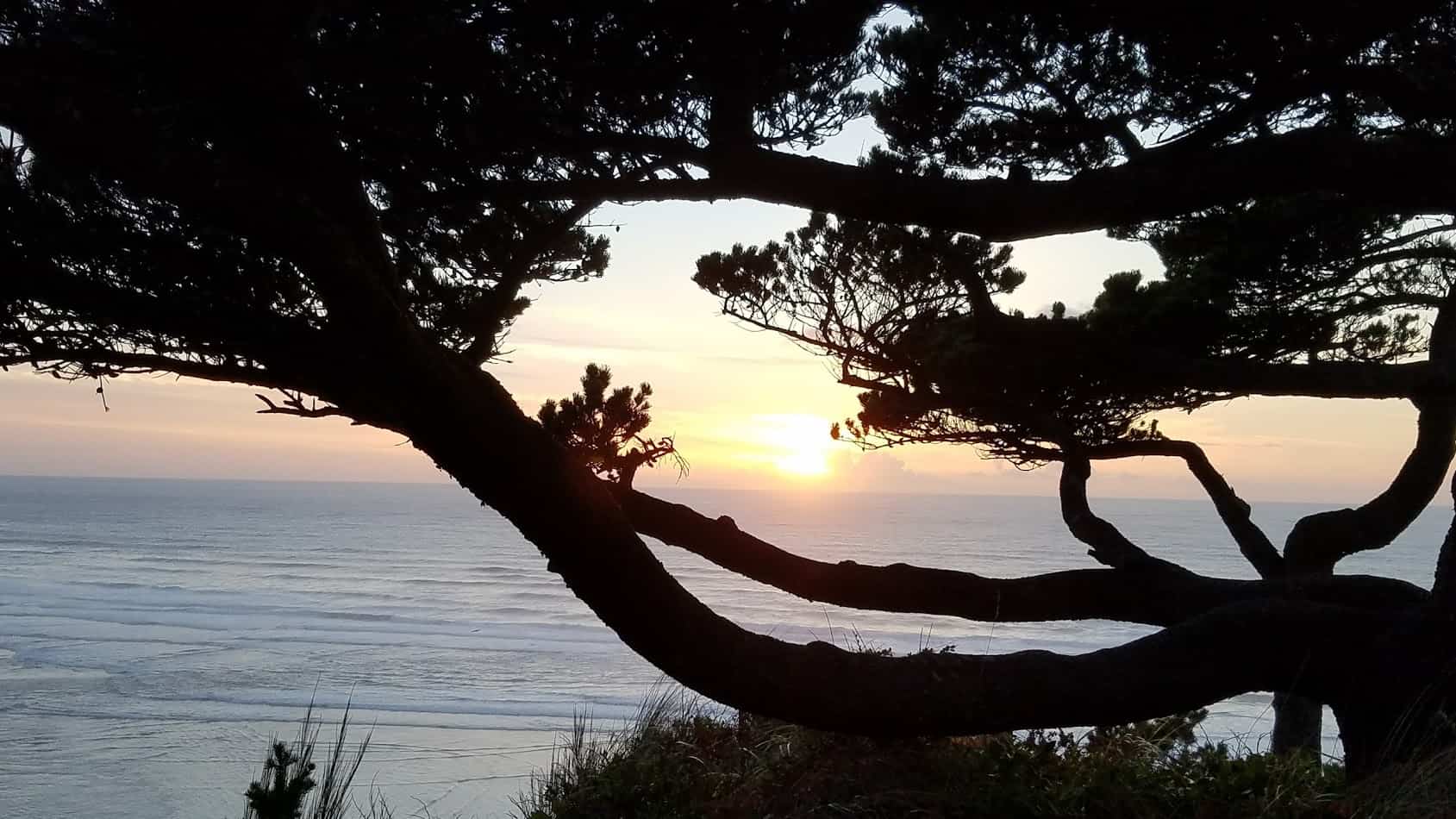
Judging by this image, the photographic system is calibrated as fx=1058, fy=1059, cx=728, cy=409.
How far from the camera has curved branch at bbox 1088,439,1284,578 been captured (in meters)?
6.27

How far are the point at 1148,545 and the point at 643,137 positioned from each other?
49.4 m

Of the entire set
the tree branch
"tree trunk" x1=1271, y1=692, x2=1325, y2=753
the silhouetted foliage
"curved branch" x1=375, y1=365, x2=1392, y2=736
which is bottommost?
"tree trunk" x1=1271, y1=692, x2=1325, y2=753

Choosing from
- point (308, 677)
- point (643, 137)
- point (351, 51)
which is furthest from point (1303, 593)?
point (308, 677)

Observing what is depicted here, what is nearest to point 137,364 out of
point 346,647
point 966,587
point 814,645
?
point 814,645

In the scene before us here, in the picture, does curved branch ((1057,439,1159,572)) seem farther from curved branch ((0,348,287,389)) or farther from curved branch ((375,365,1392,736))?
curved branch ((0,348,287,389))

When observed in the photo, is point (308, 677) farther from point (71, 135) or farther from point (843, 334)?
point (71, 135)

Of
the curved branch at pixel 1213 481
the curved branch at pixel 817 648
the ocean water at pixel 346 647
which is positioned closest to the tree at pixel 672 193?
the curved branch at pixel 817 648

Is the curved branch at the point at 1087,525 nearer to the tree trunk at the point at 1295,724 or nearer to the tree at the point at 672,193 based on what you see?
the tree at the point at 672,193

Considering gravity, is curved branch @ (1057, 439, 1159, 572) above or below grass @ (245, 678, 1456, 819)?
above

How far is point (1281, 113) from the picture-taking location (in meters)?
3.88

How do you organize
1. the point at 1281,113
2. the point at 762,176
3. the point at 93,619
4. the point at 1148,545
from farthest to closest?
the point at 1148,545 → the point at 93,619 → the point at 1281,113 → the point at 762,176

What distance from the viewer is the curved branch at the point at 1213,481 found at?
20.6 ft

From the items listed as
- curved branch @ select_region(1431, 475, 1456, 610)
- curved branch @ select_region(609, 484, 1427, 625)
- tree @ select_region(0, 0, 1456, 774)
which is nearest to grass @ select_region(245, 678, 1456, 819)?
tree @ select_region(0, 0, 1456, 774)

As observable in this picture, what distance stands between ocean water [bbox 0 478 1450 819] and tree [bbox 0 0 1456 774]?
257cm
